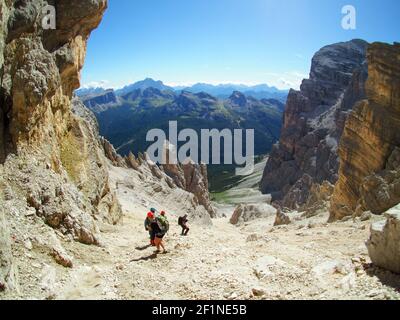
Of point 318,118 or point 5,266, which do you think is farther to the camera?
point 318,118

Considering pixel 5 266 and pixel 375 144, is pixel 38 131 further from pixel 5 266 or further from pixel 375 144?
pixel 375 144

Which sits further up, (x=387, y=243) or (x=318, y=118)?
(x=318, y=118)

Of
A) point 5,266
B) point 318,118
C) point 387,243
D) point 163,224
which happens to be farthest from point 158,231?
point 318,118

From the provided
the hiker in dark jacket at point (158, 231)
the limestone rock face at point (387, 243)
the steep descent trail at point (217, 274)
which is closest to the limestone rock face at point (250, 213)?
the steep descent trail at point (217, 274)

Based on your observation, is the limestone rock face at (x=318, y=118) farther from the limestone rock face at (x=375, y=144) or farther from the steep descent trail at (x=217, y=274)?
the steep descent trail at (x=217, y=274)

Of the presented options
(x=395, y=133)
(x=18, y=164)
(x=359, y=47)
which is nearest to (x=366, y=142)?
(x=395, y=133)

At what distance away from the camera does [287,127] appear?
172 meters

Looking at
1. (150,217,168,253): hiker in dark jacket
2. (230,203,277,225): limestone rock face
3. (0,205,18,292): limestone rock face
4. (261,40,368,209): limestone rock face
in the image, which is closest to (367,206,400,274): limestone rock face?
(150,217,168,253): hiker in dark jacket

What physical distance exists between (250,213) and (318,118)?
85601mm

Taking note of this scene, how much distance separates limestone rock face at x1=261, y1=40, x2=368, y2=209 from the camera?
137750mm

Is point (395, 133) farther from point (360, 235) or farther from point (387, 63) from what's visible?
point (360, 235)

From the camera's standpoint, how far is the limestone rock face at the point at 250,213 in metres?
86.8

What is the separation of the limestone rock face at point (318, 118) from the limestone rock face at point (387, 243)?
116m

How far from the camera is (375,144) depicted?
129ft
